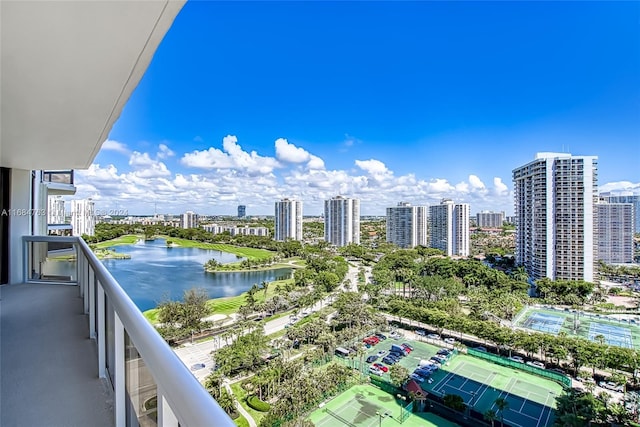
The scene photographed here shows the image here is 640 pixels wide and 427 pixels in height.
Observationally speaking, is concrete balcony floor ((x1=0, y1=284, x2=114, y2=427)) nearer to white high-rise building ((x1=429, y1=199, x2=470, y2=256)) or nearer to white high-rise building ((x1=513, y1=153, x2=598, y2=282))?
white high-rise building ((x1=513, y1=153, x2=598, y2=282))

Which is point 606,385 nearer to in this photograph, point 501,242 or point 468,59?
point 501,242

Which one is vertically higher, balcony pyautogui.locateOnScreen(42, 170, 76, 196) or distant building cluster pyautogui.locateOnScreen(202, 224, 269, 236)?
balcony pyautogui.locateOnScreen(42, 170, 76, 196)

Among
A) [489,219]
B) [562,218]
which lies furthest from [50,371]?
[489,219]

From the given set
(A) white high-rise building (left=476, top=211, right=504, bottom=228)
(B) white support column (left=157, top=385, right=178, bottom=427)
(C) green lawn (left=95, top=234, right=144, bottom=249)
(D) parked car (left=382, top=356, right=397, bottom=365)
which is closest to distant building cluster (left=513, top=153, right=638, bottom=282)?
(D) parked car (left=382, top=356, right=397, bottom=365)

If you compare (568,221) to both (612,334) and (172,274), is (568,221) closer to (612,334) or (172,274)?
(612,334)

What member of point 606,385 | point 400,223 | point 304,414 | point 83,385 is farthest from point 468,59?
point 83,385
